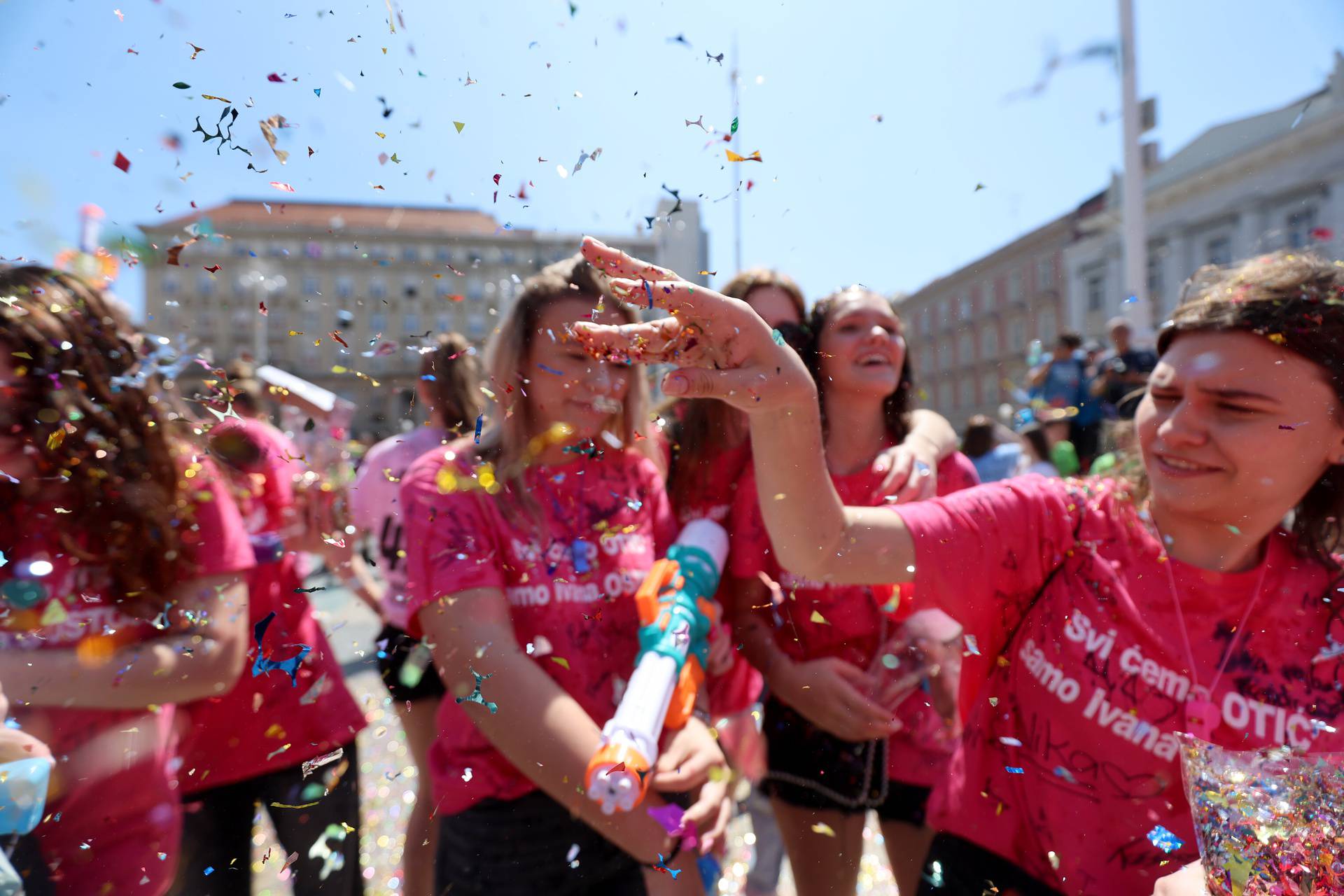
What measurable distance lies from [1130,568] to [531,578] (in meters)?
1.05

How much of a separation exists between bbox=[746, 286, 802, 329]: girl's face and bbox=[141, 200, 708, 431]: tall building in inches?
15.7

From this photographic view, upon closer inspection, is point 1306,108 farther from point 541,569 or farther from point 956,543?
point 541,569

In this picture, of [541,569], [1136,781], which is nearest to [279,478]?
[541,569]

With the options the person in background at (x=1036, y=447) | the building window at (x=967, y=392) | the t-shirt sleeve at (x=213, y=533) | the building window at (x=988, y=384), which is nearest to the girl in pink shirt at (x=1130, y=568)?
the t-shirt sleeve at (x=213, y=533)

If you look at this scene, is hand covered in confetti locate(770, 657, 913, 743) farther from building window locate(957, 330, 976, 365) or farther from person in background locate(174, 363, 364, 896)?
person in background locate(174, 363, 364, 896)

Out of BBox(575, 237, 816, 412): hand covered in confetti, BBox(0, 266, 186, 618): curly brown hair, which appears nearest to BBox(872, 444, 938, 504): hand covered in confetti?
BBox(575, 237, 816, 412): hand covered in confetti

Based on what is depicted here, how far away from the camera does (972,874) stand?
1161mm

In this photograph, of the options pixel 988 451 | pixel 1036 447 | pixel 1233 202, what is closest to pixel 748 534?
pixel 1233 202

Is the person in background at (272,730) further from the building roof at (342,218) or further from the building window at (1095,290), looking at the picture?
the building window at (1095,290)

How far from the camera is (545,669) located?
131 centimetres

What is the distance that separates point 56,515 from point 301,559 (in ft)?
1.83

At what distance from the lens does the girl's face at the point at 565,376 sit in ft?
4.35

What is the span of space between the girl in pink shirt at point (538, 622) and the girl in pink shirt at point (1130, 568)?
404mm

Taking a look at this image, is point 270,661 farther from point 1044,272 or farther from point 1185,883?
point 1044,272
